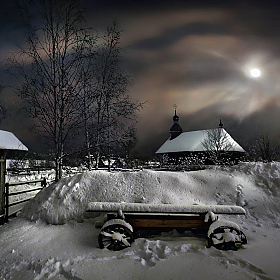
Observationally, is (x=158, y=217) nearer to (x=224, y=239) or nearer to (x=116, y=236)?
(x=116, y=236)

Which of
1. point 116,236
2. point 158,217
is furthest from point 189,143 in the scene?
point 116,236

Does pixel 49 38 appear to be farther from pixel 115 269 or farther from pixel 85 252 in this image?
pixel 115 269

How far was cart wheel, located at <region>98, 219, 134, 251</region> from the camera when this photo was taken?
3954 millimetres

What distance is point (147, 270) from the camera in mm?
3344

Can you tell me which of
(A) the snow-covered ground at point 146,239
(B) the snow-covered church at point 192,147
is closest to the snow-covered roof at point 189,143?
(B) the snow-covered church at point 192,147

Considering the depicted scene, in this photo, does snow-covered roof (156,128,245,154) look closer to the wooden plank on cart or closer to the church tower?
the church tower

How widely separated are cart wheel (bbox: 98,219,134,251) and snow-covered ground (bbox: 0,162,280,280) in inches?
5.3

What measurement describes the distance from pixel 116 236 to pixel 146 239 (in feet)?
2.41

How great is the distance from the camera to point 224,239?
389 cm

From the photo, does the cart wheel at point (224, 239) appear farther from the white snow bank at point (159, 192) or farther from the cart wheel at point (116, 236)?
the cart wheel at point (116, 236)

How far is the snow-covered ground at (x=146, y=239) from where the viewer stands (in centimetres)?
336

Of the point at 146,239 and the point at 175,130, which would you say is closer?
the point at 146,239

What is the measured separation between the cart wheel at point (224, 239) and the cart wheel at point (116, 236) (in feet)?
5.38

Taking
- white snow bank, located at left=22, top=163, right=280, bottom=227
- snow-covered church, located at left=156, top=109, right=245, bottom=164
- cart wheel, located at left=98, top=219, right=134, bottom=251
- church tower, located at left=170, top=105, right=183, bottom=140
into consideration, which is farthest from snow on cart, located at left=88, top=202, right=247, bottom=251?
church tower, located at left=170, top=105, right=183, bottom=140
